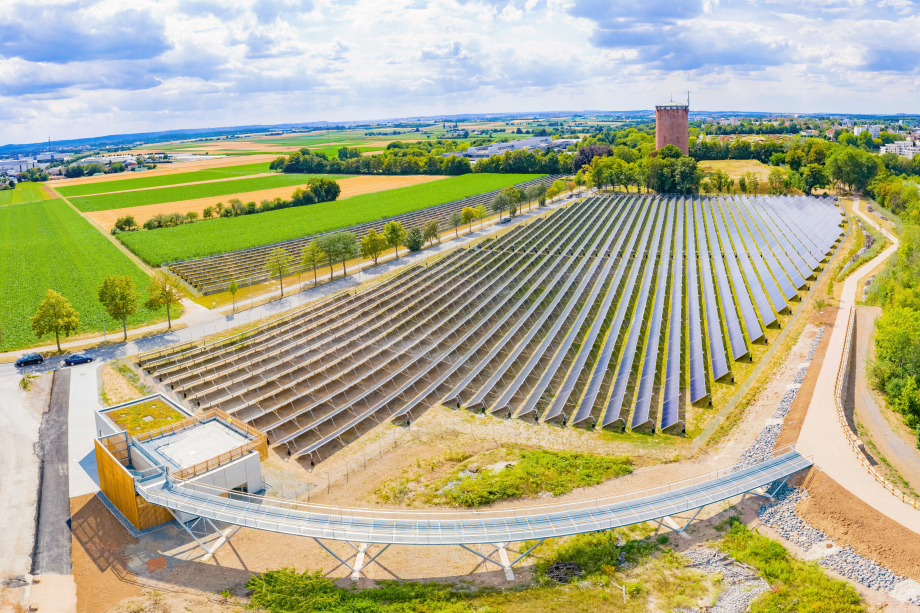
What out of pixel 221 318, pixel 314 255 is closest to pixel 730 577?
pixel 221 318

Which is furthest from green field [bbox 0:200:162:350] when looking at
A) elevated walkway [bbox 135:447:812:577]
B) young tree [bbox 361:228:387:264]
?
elevated walkway [bbox 135:447:812:577]

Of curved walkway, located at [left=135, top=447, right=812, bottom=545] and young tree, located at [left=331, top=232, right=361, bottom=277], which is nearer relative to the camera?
curved walkway, located at [left=135, top=447, right=812, bottom=545]

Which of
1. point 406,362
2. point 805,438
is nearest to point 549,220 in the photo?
point 406,362

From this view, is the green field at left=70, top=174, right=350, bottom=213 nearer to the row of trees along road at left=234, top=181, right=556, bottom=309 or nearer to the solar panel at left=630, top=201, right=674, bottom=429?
the row of trees along road at left=234, top=181, right=556, bottom=309

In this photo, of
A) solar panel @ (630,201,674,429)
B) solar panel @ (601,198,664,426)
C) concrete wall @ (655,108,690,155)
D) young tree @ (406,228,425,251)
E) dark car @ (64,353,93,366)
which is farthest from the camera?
concrete wall @ (655,108,690,155)

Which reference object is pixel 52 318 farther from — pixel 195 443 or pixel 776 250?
pixel 776 250

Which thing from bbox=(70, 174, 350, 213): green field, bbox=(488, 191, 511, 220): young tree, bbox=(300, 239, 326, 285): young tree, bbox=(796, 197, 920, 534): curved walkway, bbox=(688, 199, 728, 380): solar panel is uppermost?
bbox=(70, 174, 350, 213): green field

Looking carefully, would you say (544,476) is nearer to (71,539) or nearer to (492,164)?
(71,539)
